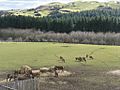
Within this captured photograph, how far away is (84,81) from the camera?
123 ft

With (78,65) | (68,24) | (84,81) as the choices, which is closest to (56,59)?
(78,65)

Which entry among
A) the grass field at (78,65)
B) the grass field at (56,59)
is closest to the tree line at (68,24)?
the grass field at (78,65)

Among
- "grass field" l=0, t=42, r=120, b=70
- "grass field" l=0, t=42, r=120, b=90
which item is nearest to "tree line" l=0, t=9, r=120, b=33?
"grass field" l=0, t=42, r=120, b=90

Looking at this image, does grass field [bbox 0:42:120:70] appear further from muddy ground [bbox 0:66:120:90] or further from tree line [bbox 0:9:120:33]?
tree line [bbox 0:9:120:33]

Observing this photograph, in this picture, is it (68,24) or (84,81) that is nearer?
(84,81)

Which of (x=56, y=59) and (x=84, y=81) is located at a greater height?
(x=84, y=81)

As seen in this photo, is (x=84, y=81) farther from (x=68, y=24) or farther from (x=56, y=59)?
(x=68, y=24)

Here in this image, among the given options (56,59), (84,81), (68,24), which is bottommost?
(68,24)

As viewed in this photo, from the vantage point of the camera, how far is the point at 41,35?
102 m

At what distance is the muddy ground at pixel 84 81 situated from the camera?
34219mm

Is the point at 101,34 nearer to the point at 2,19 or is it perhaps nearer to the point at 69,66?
the point at 2,19

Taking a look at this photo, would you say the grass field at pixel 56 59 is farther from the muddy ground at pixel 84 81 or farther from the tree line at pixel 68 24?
the tree line at pixel 68 24

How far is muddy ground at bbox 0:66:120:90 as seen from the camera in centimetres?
3422

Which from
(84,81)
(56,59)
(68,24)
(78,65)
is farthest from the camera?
(68,24)
